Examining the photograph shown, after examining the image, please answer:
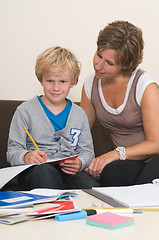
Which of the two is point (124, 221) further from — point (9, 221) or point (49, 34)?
point (49, 34)

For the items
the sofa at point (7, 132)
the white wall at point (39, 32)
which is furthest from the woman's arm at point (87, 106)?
the white wall at point (39, 32)

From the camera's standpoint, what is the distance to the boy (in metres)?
1.63

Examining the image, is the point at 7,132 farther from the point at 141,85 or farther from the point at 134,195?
the point at 134,195

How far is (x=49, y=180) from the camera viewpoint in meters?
1.42

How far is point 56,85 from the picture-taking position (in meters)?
1.67

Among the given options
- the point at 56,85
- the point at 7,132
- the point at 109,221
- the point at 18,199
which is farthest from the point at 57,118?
the point at 109,221

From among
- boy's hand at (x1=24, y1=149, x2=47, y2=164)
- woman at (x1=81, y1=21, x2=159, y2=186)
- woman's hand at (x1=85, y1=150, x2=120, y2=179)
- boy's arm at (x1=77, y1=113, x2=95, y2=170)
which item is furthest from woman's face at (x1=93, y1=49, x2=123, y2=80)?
boy's hand at (x1=24, y1=149, x2=47, y2=164)

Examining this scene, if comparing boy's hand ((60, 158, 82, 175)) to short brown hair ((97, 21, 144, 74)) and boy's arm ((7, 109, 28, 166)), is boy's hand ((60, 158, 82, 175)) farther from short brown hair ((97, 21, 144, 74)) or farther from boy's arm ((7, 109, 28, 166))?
short brown hair ((97, 21, 144, 74))

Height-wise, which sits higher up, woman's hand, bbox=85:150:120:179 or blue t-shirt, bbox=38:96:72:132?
blue t-shirt, bbox=38:96:72:132

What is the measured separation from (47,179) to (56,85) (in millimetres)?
460

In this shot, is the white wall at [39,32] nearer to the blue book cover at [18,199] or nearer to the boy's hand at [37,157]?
the boy's hand at [37,157]

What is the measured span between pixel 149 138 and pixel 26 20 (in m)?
1.11

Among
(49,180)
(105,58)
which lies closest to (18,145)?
(49,180)

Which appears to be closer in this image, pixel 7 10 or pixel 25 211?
pixel 25 211
